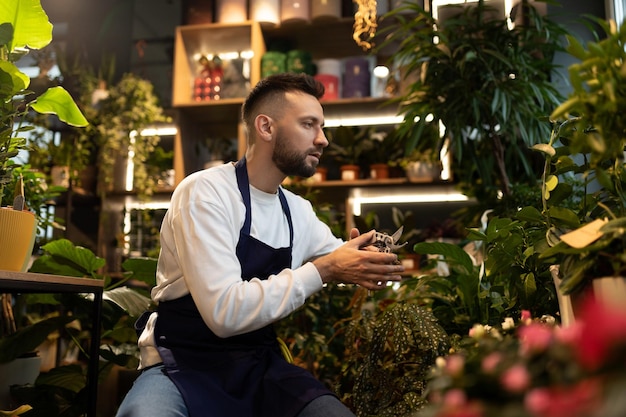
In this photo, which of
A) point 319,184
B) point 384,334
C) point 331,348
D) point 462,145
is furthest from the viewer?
point 319,184

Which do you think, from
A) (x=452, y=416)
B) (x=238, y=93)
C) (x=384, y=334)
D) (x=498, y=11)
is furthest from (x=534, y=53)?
(x=452, y=416)

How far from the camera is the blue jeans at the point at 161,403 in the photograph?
1.57 meters

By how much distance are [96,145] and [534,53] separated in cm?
291

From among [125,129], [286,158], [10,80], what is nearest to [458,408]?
[286,158]

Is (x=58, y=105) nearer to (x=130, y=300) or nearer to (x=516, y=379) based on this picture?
(x=130, y=300)

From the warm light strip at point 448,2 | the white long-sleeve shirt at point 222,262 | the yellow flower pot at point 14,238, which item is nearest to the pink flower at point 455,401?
the white long-sleeve shirt at point 222,262

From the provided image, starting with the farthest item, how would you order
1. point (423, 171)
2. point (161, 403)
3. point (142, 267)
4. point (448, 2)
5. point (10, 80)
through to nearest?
point (423, 171)
point (448, 2)
point (142, 267)
point (10, 80)
point (161, 403)

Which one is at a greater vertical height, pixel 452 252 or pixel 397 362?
pixel 452 252

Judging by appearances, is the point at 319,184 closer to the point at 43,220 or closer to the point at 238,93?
the point at 238,93

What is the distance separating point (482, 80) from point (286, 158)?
1575 millimetres

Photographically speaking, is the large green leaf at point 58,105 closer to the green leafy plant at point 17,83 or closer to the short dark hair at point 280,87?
the green leafy plant at point 17,83

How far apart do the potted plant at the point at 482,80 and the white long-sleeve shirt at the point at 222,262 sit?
55.9 inches

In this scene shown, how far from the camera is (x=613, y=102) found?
1.04 metres

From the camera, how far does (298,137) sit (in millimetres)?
2160
